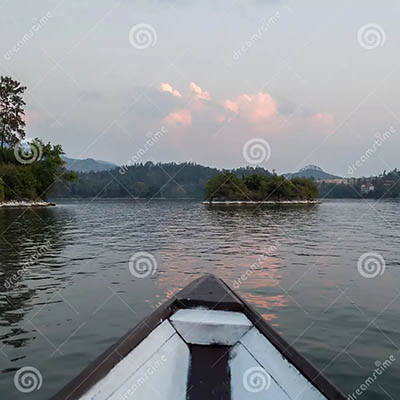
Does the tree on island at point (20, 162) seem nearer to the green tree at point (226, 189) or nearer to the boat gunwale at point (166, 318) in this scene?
the green tree at point (226, 189)

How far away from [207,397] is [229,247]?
56.6 feet

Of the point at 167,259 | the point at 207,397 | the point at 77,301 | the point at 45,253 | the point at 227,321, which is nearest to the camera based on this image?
the point at 207,397

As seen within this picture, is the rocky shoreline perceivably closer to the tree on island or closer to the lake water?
the tree on island

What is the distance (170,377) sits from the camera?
135 inches

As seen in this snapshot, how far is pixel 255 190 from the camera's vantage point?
12738 centimetres

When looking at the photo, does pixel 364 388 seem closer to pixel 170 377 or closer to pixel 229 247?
pixel 170 377

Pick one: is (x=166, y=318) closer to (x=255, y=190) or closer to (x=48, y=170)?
(x=48, y=170)

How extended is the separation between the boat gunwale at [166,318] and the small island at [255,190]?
119177 millimetres

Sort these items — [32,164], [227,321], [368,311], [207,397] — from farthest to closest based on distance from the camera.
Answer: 1. [32,164]
2. [368,311]
3. [227,321]
4. [207,397]

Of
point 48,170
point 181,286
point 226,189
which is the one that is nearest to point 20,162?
point 48,170

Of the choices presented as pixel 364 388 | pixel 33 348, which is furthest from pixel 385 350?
pixel 33 348

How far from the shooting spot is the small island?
12449 centimetres

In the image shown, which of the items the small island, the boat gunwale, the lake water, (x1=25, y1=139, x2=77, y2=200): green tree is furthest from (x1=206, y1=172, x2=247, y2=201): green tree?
the boat gunwale

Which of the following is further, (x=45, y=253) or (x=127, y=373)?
(x=45, y=253)
